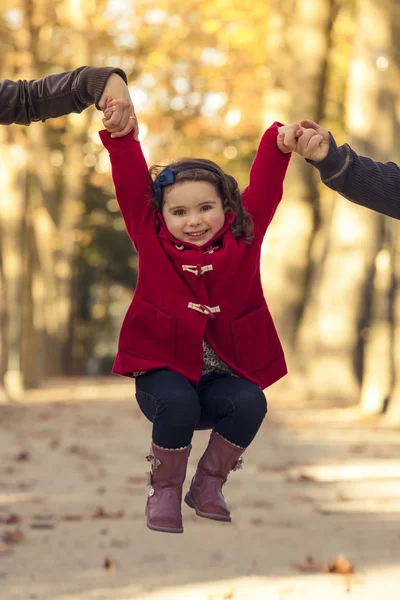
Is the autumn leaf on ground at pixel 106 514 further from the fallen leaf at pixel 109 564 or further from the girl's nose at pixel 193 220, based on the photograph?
the girl's nose at pixel 193 220

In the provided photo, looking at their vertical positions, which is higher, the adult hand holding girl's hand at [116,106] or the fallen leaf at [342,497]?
the adult hand holding girl's hand at [116,106]

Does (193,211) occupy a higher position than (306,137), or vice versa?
(306,137)

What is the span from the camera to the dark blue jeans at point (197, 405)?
4.57 metres

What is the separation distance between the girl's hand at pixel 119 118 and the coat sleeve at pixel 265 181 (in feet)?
1.68

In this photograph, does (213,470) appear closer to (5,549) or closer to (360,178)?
(360,178)

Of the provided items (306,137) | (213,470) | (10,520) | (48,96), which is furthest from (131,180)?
(10,520)

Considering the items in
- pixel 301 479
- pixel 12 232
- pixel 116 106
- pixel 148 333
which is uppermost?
pixel 12 232

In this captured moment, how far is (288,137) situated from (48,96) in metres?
0.89

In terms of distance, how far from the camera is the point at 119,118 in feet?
14.9

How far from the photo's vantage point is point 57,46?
29.1 meters

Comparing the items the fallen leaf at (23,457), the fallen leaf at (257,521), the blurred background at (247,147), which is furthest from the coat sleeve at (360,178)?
the blurred background at (247,147)

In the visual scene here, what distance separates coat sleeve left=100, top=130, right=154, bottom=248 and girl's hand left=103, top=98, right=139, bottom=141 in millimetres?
42

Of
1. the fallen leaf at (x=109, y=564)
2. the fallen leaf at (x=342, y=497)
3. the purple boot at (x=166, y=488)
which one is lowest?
the fallen leaf at (x=109, y=564)

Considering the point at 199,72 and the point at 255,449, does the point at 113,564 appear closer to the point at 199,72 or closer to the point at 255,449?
the point at 255,449
